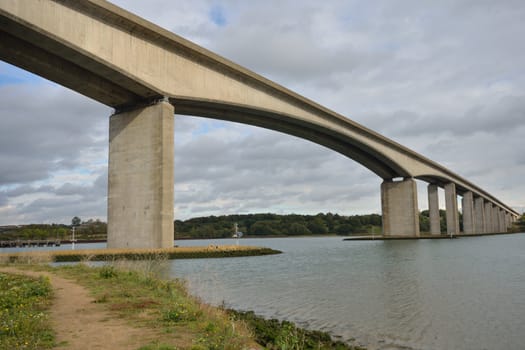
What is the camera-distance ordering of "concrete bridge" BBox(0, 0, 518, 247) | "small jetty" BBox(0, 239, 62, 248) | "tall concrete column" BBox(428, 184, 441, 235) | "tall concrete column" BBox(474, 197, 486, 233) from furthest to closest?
"tall concrete column" BBox(474, 197, 486, 233) → "small jetty" BBox(0, 239, 62, 248) → "tall concrete column" BBox(428, 184, 441, 235) → "concrete bridge" BBox(0, 0, 518, 247)

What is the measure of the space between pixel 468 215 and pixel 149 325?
102m

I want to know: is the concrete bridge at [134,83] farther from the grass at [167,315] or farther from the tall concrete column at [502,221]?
the tall concrete column at [502,221]

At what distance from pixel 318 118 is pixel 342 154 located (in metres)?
18.9

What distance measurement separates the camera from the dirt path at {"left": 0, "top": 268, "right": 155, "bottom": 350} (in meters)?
6.53

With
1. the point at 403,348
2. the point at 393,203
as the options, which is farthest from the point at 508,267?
the point at 393,203

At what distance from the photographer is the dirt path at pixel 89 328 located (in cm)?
653

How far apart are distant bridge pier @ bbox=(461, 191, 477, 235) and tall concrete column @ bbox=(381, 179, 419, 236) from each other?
3187 cm

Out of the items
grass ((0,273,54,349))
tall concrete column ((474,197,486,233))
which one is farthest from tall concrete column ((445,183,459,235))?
grass ((0,273,54,349))

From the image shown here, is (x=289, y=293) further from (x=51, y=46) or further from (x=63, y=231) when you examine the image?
(x=63, y=231)

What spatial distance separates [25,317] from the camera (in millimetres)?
7672

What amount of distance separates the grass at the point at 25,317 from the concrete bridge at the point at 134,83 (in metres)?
16.7

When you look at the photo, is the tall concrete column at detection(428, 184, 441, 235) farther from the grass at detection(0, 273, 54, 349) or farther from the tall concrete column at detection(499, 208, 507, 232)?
the grass at detection(0, 273, 54, 349)

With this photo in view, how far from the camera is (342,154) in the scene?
67.9 metres

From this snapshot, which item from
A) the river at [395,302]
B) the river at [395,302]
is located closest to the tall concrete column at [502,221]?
the river at [395,302]
